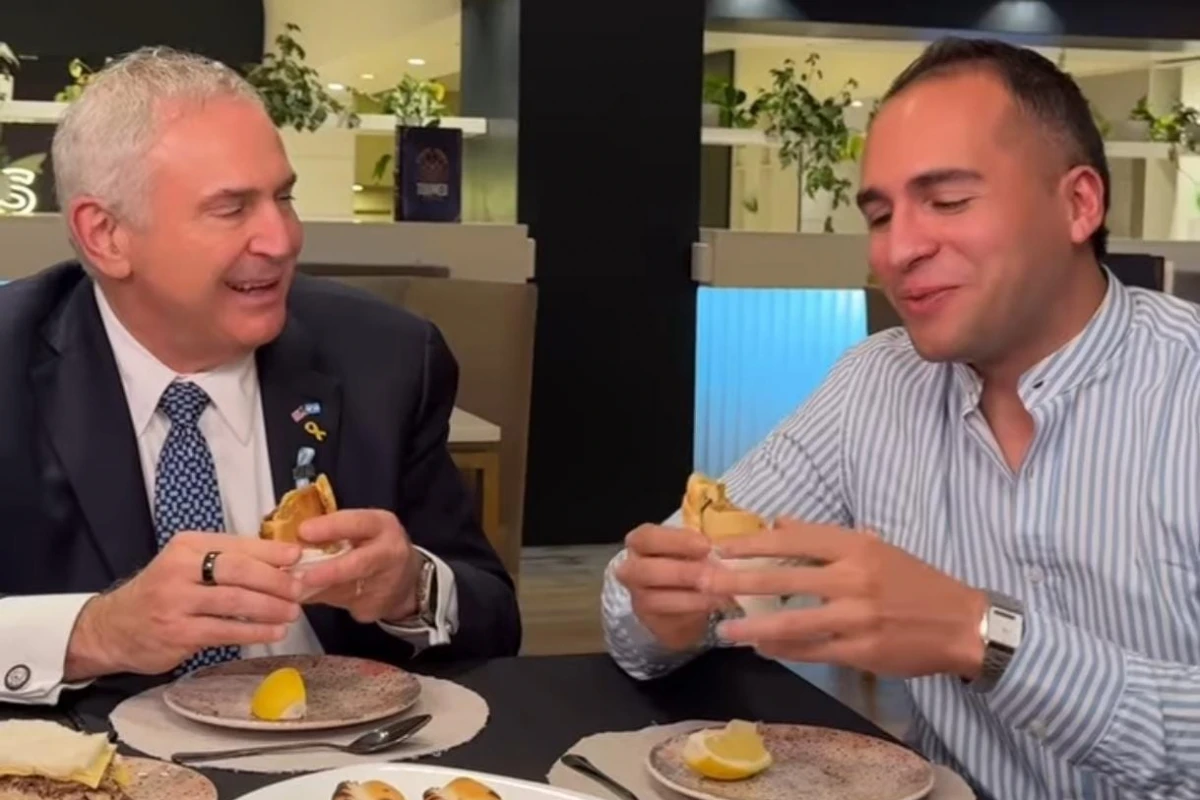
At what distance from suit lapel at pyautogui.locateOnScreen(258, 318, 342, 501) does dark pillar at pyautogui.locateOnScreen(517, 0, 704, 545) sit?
13.5ft

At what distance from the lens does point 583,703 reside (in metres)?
1.40

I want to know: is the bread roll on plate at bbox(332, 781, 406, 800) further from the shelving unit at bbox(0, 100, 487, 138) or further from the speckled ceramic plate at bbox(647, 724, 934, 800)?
the shelving unit at bbox(0, 100, 487, 138)

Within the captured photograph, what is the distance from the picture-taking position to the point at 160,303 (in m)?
1.72

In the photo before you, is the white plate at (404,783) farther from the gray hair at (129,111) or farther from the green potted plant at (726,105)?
the green potted plant at (726,105)

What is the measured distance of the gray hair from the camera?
1.70m

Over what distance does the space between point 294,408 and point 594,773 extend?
→ 28.6 inches

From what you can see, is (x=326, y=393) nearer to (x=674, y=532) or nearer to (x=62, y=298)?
(x=62, y=298)

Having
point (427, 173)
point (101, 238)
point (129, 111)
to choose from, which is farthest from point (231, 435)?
point (427, 173)

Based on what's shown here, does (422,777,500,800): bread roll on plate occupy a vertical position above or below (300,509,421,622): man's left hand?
below

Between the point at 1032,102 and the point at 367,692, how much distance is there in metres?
0.84

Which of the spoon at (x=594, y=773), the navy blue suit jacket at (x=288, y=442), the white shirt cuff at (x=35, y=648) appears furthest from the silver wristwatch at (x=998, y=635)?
the white shirt cuff at (x=35, y=648)

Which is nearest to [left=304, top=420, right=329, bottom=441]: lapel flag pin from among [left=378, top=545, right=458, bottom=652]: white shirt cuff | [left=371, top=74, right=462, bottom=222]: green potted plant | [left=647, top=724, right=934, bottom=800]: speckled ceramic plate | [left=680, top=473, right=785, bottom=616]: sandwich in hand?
[left=378, top=545, right=458, bottom=652]: white shirt cuff

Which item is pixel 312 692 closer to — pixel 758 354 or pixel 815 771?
pixel 815 771

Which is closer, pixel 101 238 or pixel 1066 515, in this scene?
pixel 1066 515
